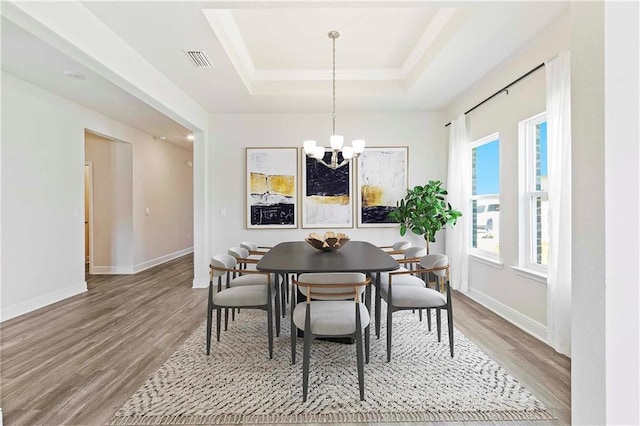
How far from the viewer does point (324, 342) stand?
9.46ft

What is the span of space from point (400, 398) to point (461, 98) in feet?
12.9

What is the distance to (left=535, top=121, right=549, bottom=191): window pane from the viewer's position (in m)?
3.17

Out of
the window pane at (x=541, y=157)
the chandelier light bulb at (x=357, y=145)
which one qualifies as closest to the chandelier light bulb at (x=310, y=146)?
the chandelier light bulb at (x=357, y=145)

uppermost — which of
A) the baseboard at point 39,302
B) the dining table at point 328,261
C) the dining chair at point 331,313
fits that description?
the dining table at point 328,261

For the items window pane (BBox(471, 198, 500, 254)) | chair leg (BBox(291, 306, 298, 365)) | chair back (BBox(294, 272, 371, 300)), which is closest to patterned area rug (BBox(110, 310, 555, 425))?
chair leg (BBox(291, 306, 298, 365))

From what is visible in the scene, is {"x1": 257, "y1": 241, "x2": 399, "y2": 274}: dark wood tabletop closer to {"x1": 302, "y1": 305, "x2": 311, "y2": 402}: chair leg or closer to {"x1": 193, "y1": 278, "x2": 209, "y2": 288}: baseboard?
{"x1": 302, "y1": 305, "x2": 311, "y2": 402}: chair leg

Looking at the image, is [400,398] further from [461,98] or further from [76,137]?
[76,137]

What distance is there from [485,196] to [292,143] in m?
2.89

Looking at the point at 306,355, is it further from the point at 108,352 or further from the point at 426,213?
the point at 426,213

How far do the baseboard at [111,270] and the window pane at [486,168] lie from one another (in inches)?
241

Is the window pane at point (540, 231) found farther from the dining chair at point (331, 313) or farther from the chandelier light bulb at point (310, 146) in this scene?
the chandelier light bulb at point (310, 146)

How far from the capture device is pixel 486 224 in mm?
4148

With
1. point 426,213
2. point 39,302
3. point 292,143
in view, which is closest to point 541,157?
point 426,213

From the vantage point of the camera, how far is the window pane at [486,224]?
3945mm
